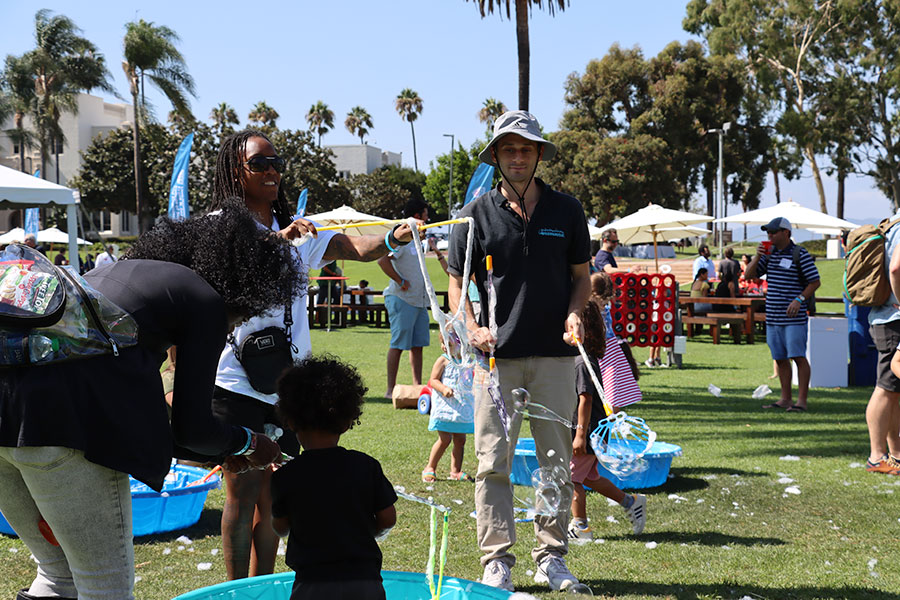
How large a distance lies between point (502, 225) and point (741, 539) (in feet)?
7.43

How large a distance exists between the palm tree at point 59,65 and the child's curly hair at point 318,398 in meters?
41.8

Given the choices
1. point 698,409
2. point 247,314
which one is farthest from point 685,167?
point 247,314

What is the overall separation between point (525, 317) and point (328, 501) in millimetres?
1606

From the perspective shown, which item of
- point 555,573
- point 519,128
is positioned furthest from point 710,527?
point 519,128

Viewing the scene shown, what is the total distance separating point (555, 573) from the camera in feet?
13.1

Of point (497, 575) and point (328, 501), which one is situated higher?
point (328, 501)

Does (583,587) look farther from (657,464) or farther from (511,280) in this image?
(657,464)

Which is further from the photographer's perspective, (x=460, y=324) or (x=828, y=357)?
(x=828, y=357)

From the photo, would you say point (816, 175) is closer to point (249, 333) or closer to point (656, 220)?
point (656, 220)

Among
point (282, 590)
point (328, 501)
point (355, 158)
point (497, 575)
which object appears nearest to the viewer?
point (328, 501)

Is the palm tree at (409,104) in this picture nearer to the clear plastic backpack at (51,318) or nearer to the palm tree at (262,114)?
the palm tree at (262,114)

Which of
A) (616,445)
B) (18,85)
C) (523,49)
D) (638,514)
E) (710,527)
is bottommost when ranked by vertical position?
(710,527)

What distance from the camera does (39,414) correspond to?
6.59 feet

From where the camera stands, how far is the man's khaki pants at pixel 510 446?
4.04 m
